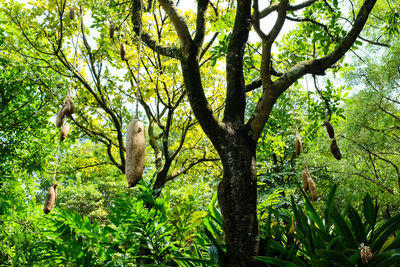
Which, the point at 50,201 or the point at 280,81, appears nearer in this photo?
the point at 50,201

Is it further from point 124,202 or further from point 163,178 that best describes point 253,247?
point 163,178

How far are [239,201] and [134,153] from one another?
131cm

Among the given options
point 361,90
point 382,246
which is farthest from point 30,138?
point 361,90

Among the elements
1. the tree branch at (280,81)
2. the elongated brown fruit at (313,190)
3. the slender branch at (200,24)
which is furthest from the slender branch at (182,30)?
the elongated brown fruit at (313,190)

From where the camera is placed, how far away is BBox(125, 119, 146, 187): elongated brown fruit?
574 millimetres

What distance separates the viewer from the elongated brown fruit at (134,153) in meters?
0.57

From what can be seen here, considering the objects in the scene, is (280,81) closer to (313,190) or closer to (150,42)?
(313,190)

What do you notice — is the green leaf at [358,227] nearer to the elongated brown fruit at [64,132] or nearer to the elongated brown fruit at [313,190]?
the elongated brown fruit at [313,190]

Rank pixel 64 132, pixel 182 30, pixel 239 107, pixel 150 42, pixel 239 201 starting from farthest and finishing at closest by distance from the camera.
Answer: pixel 150 42 < pixel 239 107 < pixel 182 30 < pixel 239 201 < pixel 64 132

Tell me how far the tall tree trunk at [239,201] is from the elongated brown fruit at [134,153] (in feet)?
4.19

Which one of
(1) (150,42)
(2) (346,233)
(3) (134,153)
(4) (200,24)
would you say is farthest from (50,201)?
(1) (150,42)

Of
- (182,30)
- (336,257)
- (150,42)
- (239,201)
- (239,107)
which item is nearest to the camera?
(336,257)

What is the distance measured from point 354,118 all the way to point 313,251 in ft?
22.8

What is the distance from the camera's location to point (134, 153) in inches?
22.5
